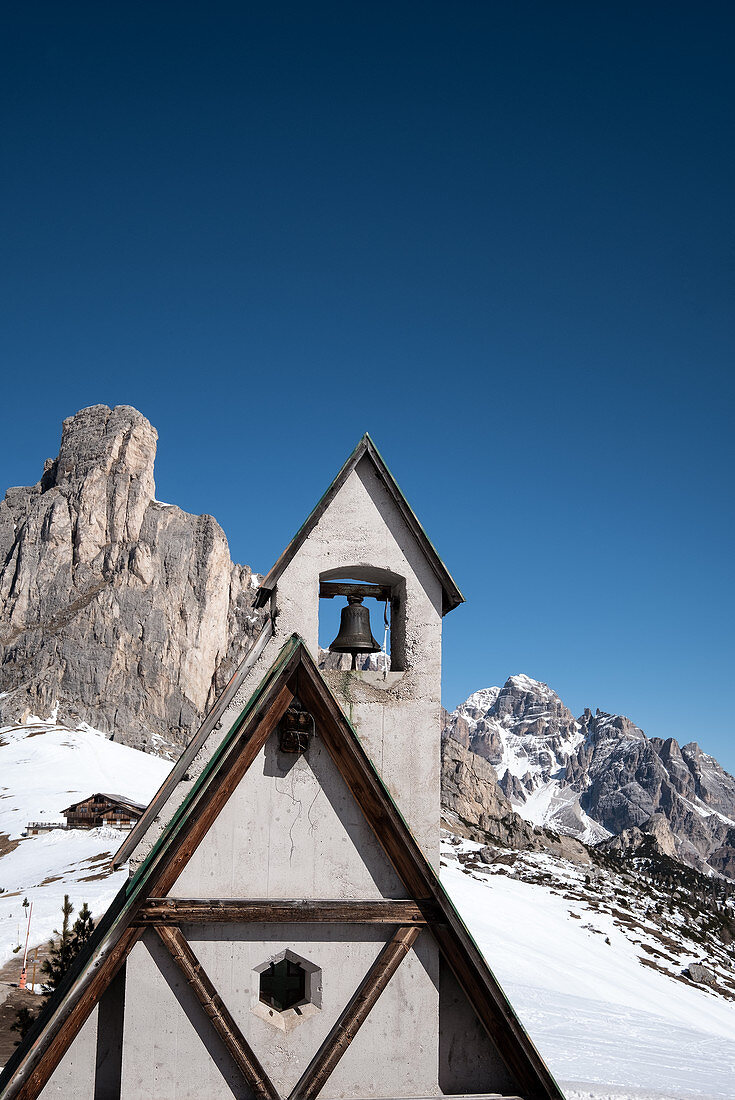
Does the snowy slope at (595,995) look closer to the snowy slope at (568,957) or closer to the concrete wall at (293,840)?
the snowy slope at (568,957)

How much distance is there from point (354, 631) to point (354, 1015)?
3.55 metres

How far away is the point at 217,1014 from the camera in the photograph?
6.06 meters

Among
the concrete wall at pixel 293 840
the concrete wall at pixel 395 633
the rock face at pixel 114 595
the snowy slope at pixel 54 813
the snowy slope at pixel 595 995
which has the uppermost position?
the rock face at pixel 114 595

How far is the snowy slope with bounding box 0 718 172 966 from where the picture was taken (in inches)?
1449

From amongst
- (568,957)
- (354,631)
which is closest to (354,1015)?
(354,631)

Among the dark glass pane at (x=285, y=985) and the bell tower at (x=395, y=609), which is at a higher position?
the bell tower at (x=395, y=609)

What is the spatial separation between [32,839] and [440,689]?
62292 millimetres

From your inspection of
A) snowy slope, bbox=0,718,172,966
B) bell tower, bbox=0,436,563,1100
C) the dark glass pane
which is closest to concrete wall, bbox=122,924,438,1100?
bell tower, bbox=0,436,563,1100

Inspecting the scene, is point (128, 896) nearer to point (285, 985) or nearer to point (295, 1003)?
point (295, 1003)

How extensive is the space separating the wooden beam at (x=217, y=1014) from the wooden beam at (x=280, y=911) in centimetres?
14

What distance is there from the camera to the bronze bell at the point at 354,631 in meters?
8.52

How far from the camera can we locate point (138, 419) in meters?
194

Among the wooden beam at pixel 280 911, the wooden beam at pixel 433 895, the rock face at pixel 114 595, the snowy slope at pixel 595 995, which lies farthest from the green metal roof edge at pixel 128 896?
the rock face at pixel 114 595

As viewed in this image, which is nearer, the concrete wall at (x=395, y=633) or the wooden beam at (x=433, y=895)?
the wooden beam at (x=433, y=895)
